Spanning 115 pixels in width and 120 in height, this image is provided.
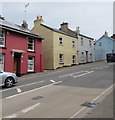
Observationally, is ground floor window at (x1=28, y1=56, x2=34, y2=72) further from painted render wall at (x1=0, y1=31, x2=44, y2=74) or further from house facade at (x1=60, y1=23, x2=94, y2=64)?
house facade at (x1=60, y1=23, x2=94, y2=64)

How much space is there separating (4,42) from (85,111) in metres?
13.4

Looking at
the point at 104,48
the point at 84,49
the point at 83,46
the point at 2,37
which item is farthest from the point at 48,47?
the point at 104,48

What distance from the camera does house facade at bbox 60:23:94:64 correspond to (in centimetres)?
3138

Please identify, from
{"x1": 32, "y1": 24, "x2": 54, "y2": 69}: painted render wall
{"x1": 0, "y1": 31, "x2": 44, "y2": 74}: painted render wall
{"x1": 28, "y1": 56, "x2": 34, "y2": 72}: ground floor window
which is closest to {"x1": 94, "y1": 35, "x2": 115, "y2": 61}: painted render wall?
{"x1": 32, "y1": 24, "x2": 54, "y2": 69}: painted render wall

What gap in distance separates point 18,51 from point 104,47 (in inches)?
1328

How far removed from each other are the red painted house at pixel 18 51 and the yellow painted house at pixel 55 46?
3.43 m

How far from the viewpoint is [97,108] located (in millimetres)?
→ 5734

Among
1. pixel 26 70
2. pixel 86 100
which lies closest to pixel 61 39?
pixel 26 70

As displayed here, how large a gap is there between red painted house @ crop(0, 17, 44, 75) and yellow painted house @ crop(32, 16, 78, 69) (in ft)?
11.3

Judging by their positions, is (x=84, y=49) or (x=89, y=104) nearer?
(x=89, y=104)

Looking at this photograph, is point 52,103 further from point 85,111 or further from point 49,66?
point 49,66

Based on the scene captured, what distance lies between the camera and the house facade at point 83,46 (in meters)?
31.4

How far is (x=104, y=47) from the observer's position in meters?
45.6

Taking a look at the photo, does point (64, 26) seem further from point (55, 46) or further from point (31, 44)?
point (31, 44)
